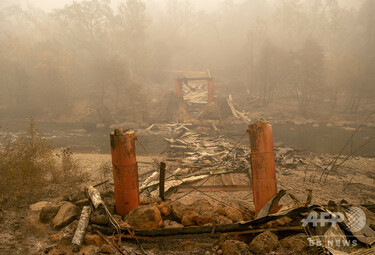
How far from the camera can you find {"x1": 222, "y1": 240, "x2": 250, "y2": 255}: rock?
12.1ft

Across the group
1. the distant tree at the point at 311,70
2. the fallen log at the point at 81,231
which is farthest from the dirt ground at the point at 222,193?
the distant tree at the point at 311,70

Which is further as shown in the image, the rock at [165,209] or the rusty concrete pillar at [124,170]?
the rock at [165,209]

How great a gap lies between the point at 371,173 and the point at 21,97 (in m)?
40.7

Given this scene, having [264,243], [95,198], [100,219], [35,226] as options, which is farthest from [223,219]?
[35,226]

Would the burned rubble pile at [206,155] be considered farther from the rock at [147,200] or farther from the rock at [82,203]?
the rock at [82,203]

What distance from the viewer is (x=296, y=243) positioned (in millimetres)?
3605

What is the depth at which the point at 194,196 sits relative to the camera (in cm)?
764

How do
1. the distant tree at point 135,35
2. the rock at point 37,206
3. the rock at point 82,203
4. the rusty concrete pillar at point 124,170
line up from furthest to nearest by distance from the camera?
the distant tree at point 135,35 → the rock at point 37,206 → the rock at point 82,203 → the rusty concrete pillar at point 124,170

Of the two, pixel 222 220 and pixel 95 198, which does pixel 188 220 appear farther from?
pixel 95 198

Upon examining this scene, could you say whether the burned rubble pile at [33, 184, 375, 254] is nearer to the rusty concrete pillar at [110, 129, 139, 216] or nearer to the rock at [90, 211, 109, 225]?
the rock at [90, 211, 109, 225]

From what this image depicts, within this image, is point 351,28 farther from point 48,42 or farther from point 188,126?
point 48,42

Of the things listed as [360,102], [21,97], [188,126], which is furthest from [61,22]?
[360,102]

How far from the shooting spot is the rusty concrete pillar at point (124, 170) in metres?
4.77

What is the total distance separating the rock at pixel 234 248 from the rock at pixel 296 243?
0.62 meters
